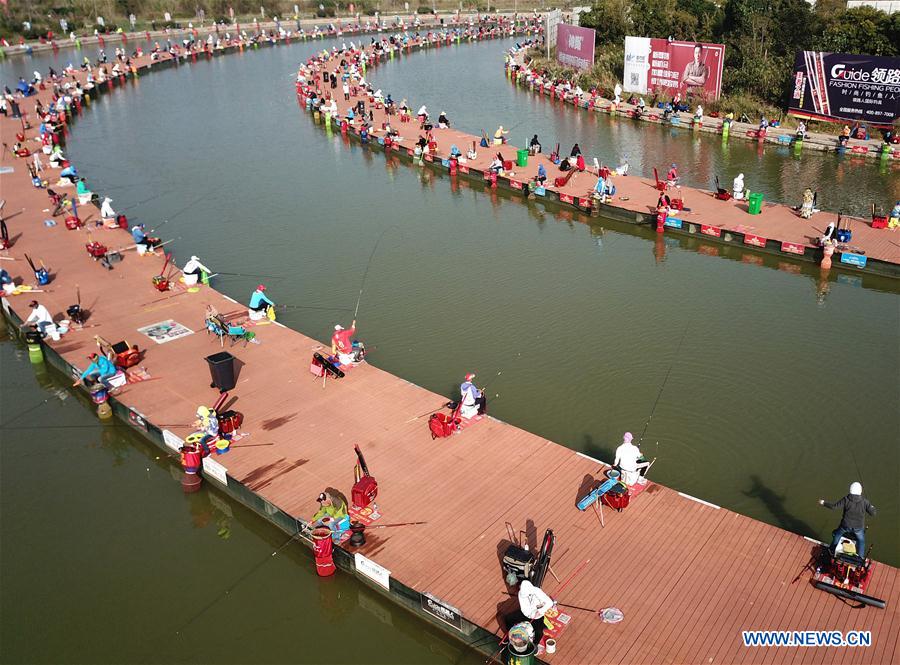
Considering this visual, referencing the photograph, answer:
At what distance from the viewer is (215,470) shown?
1650 cm

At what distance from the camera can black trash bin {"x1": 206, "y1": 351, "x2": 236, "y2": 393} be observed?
19.1m

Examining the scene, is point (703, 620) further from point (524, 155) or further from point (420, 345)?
point (524, 155)

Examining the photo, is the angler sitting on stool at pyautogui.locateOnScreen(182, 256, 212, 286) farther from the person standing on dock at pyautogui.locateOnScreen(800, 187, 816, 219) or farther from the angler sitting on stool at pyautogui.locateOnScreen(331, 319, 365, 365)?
the person standing on dock at pyautogui.locateOnScreen(800, 187, 816, 219)

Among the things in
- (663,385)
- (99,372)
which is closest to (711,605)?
(663,385)

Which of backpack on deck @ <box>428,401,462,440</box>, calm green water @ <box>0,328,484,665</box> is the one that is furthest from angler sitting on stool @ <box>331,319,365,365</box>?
calm green water @ <box>0,328,484,665</box>

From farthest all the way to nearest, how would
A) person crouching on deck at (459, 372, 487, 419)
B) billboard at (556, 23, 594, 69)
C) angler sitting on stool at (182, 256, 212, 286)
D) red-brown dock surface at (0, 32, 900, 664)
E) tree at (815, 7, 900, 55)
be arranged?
billboard at (556, 23, 594, 69)
tree at (815, 7, 900, 55)
angler sitting on stool at (182, 256, 212, 286)
person crouching on deck at (459, 372, 487, 419)
red-brown dock surface at (0, 32, 900, 664)

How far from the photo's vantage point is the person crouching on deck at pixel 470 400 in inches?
688

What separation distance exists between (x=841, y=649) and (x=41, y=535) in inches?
589

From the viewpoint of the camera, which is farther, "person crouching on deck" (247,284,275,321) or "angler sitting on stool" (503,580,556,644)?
"person crouching on deck" (247,284,275,321)

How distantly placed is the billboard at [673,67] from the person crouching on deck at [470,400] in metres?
38.3

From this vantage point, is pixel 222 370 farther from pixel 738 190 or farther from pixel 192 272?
pixel 738 190

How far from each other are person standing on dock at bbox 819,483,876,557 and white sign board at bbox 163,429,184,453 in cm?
1284

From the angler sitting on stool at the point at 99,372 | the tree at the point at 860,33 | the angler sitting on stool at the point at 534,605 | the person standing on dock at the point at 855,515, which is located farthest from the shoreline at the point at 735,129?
the angler sitting on stool at the point at 99,372

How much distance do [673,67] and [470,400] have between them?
40728mm
